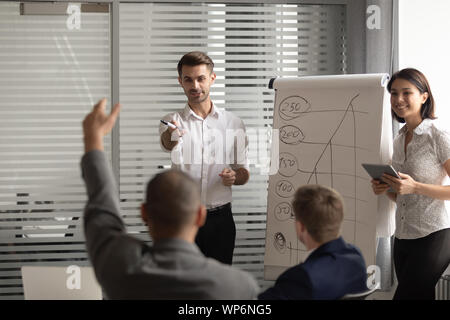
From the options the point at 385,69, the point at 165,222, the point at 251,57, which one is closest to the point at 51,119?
the point at 251,57

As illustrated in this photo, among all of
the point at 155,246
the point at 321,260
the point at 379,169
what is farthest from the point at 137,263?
the point at 379,169

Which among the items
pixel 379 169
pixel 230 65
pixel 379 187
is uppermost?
pixel 230 65

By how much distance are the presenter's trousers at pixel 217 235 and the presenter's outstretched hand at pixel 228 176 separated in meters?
0.18

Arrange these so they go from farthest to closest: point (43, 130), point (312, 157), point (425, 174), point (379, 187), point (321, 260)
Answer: point (43, 130) < point (312, 157) < point (379, 187) < point (425, 174) < point (321, 260)

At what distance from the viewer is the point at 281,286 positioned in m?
1.82

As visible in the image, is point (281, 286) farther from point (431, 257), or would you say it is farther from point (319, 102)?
point (319, 102)

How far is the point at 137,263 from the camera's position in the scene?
4.49 feet

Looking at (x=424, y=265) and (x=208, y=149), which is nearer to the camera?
(x=424, y=265)

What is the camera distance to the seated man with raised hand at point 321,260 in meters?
1.78

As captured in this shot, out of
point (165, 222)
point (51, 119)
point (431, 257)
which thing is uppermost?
point (51, 119)

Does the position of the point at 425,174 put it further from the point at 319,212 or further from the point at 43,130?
the point at 43,130

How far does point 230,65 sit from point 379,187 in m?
1.76

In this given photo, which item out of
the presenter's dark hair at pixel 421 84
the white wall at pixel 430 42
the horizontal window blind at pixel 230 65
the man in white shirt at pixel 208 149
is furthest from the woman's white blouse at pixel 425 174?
the horizontal window blind at pixel 230 65
